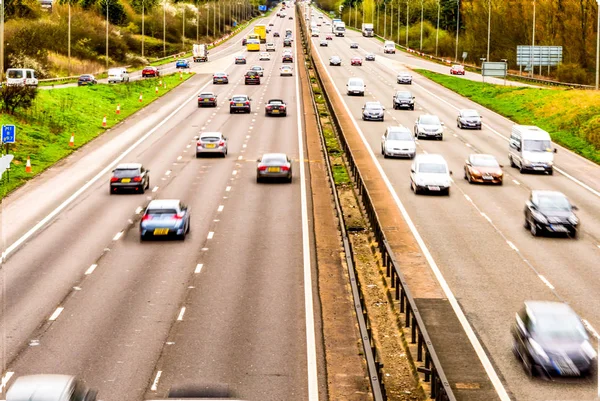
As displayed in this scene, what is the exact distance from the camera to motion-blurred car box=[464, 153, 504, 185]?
1774 inches

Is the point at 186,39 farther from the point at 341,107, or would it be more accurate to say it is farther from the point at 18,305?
the point at 18,305

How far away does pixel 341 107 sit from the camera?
7756 cm

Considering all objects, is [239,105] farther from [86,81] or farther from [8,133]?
[8,133]

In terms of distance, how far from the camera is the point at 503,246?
3256 cm

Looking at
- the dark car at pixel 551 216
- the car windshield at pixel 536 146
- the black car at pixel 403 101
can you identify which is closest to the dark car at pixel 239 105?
the black car at pixel 403 101

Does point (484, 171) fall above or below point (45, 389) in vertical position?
above

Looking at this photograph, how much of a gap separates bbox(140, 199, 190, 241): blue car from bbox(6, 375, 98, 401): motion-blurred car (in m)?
18.0

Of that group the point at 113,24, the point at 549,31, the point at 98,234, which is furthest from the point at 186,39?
the point at 98,234

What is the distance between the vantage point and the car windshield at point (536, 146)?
49.1 meters

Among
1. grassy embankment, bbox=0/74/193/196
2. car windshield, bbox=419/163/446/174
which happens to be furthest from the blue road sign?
car windshield, bbox=419/163/446/174

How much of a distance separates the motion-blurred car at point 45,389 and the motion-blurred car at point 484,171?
109 ft

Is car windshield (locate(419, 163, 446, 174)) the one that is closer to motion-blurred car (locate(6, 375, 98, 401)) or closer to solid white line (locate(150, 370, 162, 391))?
solid white line (locate(150, 370, 162, 391))

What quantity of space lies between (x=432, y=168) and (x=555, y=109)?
1290 inches

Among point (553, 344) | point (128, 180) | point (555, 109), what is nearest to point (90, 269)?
point (128, 180)
